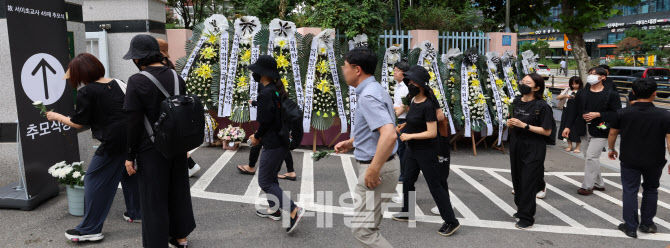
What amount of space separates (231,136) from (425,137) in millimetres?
4650

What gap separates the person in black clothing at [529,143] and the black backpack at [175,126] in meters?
3.13

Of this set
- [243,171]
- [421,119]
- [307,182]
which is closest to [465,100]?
[307,182]

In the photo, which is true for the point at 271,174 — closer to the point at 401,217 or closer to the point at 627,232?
the point at 401,217

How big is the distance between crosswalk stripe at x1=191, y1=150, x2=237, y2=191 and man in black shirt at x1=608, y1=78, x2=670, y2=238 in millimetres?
4833

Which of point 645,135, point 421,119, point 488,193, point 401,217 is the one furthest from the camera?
point 488,193

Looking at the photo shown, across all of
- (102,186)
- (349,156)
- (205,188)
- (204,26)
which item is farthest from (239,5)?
(102,186)

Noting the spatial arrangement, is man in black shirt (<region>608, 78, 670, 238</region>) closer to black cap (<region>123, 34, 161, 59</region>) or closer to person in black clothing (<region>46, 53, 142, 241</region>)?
black cap (<region>123, 34, 161, 59</region>)

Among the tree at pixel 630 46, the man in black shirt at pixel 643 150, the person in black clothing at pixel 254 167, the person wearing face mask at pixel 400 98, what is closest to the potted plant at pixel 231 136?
the person in black clothing at pixel 254 167

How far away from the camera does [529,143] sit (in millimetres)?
4766

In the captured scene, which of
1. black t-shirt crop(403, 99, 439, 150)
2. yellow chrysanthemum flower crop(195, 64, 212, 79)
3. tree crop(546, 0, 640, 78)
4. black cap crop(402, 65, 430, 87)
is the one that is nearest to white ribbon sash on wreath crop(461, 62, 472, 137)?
black t-shirt crop(403, 99, 439, 150)

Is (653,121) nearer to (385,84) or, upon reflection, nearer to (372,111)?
(372,111)

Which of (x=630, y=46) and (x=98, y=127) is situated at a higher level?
(x=630, y=46)

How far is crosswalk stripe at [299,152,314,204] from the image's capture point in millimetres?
5699

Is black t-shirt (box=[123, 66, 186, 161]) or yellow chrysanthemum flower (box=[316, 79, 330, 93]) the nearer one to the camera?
black t-shirt (box=[123, 66, 186, 161])
